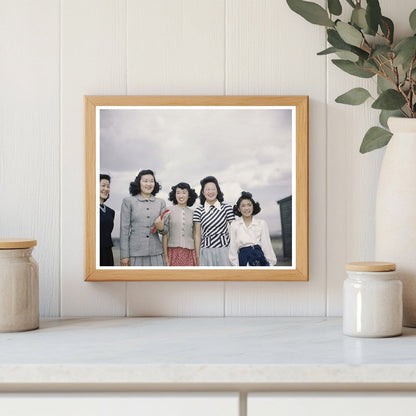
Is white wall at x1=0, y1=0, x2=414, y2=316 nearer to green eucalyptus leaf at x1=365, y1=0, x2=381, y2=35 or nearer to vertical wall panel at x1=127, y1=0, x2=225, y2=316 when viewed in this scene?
vertical wall panel at x1=127, y1=0, x2=225, y2=316

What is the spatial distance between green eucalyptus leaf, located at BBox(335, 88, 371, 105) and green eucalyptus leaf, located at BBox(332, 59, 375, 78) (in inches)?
1.3

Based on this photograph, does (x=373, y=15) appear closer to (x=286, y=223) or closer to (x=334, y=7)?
(x=334, y=7)

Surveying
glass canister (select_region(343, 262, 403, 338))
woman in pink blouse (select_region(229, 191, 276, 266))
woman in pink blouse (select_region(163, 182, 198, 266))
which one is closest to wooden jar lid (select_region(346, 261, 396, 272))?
glass canister (select_region(343, 262, 403, 338))

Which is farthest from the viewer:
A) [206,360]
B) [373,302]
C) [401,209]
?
[401,209]

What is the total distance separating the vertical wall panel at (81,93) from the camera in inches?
52.9

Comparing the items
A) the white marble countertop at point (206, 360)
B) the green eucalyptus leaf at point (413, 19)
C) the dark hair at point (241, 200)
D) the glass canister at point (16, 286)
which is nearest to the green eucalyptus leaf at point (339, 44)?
the green eucalyptus leaf at point (413, 19)

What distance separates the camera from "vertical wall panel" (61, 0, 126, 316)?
4.41ft

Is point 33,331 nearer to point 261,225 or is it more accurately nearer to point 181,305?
point 181,305

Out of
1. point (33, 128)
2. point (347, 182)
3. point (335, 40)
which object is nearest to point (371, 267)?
point (347, 182)

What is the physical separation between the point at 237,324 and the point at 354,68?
23.2 inches

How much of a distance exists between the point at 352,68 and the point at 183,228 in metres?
0.50

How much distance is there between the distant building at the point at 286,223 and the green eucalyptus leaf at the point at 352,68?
0.30 m

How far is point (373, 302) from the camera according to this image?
1110 mm

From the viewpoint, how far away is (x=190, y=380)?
0.93m
